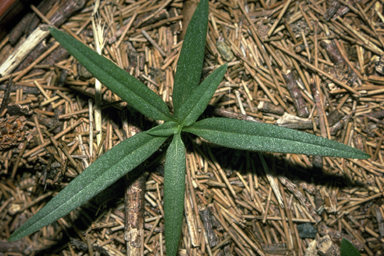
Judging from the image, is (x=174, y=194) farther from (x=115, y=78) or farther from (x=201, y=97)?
(x=115, y=78)

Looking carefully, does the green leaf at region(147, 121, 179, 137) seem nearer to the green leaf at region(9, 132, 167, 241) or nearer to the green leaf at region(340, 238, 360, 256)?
the green leaf at region(9, 132, 167, 241)

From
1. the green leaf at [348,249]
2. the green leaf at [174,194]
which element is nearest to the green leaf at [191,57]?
the green leaf at [174,194]

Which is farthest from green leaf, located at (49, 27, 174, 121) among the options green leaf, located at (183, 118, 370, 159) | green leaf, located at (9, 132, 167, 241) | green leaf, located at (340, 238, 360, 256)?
green leaf, located at (340, 238, 360, 256)

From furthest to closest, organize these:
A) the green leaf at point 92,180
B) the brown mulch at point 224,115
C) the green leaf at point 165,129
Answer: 1. the brown mulch at point 224,115
2. the green leaf at point 165,129
3. the green leaf at point 92,180

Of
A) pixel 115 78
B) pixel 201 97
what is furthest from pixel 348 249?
pixel 115 78

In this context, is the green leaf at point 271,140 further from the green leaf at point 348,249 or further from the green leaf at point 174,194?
the green leaf at point 348,249

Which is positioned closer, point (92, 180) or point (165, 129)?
point (92, 180)
